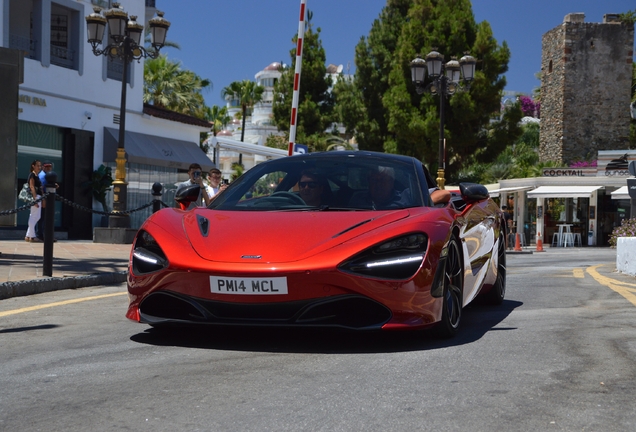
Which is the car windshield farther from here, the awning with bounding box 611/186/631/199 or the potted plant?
the awning with bounding box 611/186/631/199

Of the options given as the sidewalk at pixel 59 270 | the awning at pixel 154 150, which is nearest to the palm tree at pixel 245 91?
the awning at pixel 154 150

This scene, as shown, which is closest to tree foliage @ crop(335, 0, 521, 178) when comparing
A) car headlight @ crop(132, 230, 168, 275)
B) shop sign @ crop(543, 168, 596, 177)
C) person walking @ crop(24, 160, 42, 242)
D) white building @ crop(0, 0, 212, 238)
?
shop sign @ crop(543, 168, 596, 177)

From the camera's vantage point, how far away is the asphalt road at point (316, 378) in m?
3.29

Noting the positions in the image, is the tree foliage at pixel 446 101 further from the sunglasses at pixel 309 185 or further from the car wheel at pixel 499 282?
the sunglasses at pixel 309 185

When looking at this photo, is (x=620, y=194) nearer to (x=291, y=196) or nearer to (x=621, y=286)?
(x=621, y=286)

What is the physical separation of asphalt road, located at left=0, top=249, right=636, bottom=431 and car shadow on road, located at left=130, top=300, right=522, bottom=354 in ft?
0.04

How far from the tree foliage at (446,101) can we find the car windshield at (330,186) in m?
33.9

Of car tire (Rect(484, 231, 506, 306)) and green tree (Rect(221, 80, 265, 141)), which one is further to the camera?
green tree (Rect(221, 80, 265, 141))

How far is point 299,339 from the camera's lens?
520 centimetres

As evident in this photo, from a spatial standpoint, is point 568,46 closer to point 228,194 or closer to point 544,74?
point 544,74

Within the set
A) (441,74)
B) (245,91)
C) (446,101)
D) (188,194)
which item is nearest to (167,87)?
(446,101)

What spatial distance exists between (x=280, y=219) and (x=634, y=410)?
93.2 inches

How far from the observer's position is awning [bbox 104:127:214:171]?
26.4 m

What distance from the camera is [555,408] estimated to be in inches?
138
